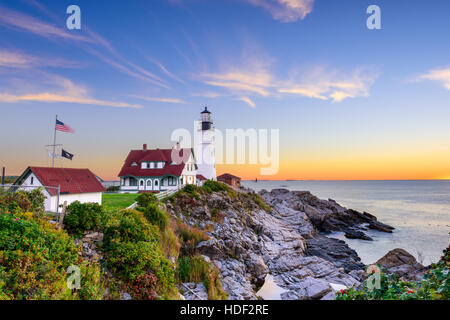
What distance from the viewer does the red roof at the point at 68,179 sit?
16359mm

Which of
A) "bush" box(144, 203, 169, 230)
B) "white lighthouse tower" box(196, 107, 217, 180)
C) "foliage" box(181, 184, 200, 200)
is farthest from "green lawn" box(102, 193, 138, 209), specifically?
"white lighthouse tower" box(196, 107, 217, 180)

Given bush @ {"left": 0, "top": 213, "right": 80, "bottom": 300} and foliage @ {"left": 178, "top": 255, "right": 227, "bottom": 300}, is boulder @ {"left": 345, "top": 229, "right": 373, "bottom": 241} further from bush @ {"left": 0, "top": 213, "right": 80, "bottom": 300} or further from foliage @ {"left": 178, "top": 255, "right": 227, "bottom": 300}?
bush @ {"left": 0, "top": 213, "right": 80, "bottom": 300}

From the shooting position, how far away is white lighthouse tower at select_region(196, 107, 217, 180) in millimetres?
46938

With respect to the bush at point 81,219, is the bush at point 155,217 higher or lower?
lower

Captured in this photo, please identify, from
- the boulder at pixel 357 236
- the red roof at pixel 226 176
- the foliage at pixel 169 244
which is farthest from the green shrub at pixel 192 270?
the red roof at pixel 226 176

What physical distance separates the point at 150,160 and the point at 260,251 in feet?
76.6

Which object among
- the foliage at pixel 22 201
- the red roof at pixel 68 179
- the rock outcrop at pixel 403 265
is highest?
the red roof at pixel 68 179

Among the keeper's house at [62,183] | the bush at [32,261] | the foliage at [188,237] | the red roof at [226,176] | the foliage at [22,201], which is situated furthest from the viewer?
the red roof at [226,176]

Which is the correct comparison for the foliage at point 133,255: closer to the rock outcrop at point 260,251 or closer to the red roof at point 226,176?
the rock outcrop at point 260,251

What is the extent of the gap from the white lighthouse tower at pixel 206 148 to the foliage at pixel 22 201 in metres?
36.5

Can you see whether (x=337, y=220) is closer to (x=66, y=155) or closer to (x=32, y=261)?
(x=66, y=155)

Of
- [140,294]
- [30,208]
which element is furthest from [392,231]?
[30,208]

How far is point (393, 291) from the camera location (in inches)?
240

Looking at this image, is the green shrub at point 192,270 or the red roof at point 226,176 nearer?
the green shrub at point 192,270
